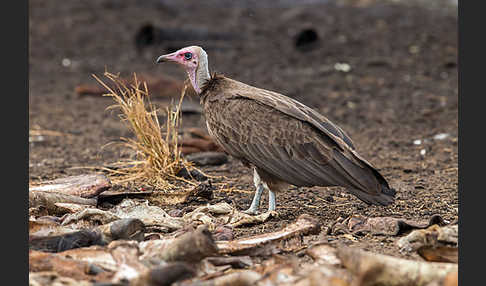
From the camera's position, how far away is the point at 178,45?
50.2 feet

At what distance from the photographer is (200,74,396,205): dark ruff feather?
5.81 metres

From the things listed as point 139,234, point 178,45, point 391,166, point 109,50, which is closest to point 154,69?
point 178,45

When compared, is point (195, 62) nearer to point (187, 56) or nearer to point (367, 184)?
point (187, 56)

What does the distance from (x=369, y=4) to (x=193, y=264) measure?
1631 cm

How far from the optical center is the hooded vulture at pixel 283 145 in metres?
5.81

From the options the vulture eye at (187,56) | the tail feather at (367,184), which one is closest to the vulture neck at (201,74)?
the vulture eye at (187,56)

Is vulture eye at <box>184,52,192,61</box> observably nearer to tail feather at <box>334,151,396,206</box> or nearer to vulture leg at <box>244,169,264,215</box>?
vulture leg at <box>244,169,264,215</box>

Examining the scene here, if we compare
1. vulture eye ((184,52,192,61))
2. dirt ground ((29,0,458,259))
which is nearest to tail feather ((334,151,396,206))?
dirt ground ((29,0,458,259))

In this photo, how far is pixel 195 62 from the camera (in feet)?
22.0

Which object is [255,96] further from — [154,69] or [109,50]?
[109,50]

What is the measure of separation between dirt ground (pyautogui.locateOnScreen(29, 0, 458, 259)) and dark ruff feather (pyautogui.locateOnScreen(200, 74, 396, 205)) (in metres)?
0.37

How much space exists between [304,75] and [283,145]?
788 cm

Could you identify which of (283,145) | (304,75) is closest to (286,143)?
(283,145)

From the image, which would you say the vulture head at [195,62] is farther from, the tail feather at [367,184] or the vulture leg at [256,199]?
the tail feather at [367,184]
